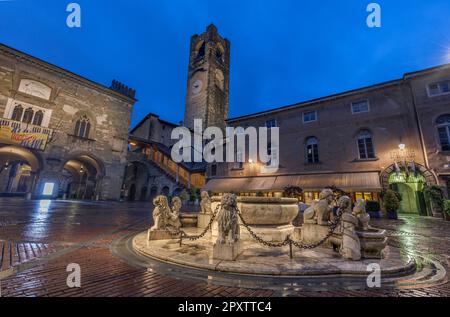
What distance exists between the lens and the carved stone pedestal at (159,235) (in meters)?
5.34

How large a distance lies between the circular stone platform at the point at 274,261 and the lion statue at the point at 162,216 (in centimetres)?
66

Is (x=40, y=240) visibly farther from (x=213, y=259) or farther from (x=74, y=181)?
(x=74, y=181)

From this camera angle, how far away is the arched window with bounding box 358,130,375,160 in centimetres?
1586

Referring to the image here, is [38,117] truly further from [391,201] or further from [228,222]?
[391,201]

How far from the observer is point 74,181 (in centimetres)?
2648

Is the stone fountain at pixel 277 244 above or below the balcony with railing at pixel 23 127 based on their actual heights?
below

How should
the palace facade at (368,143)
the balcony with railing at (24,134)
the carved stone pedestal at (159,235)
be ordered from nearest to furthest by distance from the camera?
the carved stone pedestal at (159,235) → the palace facade at (368,143) → the balcony with railing at (24,134)

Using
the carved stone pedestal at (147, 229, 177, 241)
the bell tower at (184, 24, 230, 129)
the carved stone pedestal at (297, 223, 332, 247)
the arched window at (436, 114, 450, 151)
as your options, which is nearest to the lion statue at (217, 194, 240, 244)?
the carved stone pedestal at (147, 229, 177, 241)

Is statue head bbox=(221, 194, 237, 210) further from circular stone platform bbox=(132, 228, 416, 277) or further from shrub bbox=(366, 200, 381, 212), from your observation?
shrub bbox=(366, 200, 381, 212)

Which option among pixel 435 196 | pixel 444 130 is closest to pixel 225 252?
pixel 435 196

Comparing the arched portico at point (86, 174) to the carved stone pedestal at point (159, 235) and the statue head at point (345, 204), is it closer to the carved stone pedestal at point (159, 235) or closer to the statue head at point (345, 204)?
the carved stone pedestal at point (159, 235)

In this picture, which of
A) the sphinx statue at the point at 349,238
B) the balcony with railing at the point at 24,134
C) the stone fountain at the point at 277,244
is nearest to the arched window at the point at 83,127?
the balcony with railing at the point at 24,134

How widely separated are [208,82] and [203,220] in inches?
1250
